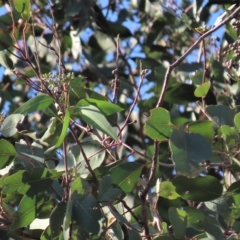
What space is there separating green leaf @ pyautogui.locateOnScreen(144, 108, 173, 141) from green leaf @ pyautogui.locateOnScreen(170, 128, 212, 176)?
42mm

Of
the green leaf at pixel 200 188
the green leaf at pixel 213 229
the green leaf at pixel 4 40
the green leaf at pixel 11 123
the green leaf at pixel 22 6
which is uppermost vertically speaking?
the green leaf at pixel 22 6

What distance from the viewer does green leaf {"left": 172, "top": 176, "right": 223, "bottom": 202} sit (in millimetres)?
1419

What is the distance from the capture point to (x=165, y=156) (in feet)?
7.22

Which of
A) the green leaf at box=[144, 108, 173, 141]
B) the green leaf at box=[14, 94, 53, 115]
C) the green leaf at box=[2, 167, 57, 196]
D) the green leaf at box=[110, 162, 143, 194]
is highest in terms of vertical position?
the green leaf at box=[14, 94, 53, 115]

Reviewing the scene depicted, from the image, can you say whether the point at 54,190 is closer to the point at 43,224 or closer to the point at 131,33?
the point at 43,224

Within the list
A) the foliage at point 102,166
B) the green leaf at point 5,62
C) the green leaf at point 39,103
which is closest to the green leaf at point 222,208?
the foliage at point 102,166

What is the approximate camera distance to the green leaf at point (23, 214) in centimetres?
145

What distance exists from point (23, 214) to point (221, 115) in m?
0.42

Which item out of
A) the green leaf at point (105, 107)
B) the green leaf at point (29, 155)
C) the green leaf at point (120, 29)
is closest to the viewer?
the green leaf at point (105, 107)

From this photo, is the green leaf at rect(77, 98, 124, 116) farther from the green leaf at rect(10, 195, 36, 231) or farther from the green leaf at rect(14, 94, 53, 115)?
the green leaf at rect(10, 195, 36, 231)

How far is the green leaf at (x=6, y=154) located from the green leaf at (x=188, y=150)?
33 centimetres

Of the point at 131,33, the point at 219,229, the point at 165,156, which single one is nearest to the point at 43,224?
the point at 219,229

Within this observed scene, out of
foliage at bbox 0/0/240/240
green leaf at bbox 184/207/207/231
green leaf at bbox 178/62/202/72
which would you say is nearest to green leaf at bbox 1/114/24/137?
foliage at bbox 0/0/240/240

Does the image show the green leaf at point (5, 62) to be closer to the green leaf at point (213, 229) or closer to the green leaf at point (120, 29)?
the green leaf at point (213, 229)
